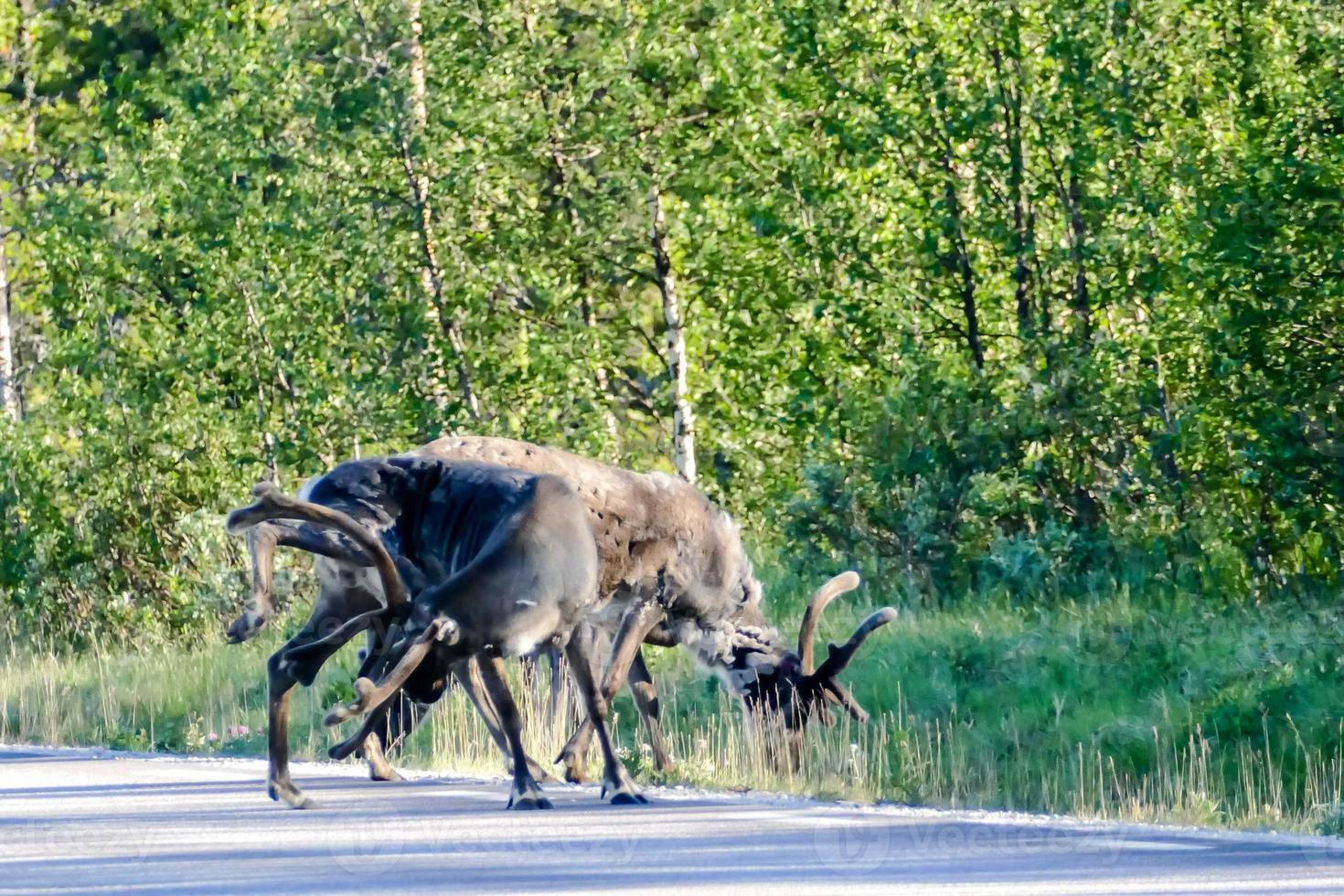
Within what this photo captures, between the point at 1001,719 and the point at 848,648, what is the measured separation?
6.82ft

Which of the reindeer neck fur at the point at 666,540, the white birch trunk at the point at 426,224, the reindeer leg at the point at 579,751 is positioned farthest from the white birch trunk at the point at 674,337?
the reindeer leg at the point at 579,751

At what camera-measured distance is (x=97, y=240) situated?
3034 cm

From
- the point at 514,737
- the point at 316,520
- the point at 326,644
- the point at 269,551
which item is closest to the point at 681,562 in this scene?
the point at 269,551

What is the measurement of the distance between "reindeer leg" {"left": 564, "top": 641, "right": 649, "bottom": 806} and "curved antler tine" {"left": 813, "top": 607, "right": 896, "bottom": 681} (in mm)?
2670

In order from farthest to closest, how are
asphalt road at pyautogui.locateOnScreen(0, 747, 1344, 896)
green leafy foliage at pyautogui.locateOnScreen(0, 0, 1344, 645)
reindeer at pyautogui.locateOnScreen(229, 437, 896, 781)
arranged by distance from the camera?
green leafy foliage at pyautogui.locateOnScreen(0, 0, 1344, 645) < reindeer at pyautogui.locateOnScreen(229, 437, 896, 781) < asphalt road at pyautogui.locateOnScreen(0, 747, 1344, 896)

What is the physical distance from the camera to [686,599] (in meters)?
14.8

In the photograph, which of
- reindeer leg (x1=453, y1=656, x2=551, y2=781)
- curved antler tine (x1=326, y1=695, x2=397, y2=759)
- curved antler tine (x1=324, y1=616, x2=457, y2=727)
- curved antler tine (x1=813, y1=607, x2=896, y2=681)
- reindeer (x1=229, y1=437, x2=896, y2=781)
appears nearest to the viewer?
curved antler tine (x1=324, y1=616, x2=457, y2=727)

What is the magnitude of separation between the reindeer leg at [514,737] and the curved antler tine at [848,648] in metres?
3.04

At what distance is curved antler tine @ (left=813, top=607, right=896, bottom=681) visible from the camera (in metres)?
14.9

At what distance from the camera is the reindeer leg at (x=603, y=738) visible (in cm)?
1225

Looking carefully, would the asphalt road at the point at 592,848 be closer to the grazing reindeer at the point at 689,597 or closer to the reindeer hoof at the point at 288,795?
the reindeer hoof at the point at 288,795

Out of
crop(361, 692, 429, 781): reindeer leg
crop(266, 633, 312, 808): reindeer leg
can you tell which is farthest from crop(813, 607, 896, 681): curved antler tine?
crop(266, 633, 312, 808): reindeer leg

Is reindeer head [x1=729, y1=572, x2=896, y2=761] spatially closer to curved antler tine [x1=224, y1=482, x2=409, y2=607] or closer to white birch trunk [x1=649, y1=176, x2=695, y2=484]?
curved antler tine [x1=224, y1=482, x2=409, y2=607]

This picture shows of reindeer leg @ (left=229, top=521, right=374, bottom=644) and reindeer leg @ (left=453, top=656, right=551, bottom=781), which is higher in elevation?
reindeer leg @ (left=229, top=521, right=374, bottom=644)
